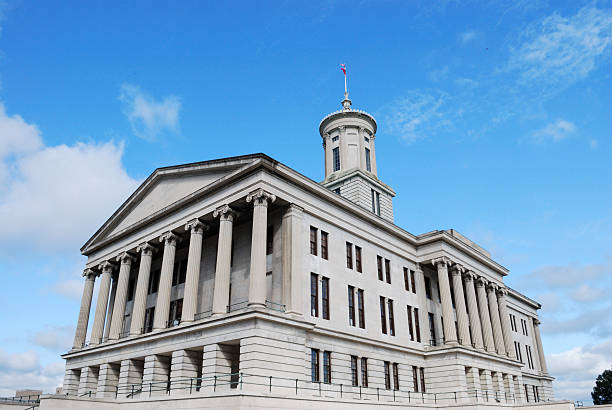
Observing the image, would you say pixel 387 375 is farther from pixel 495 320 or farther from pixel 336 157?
pixel 336 157

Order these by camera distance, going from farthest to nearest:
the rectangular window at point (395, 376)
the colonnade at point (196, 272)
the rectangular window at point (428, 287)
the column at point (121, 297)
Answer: the rectangular window at point (428, 287) → the column at point (121, 297) → the rectangular window at point (395, 376) → the colonnade at point (196, 272)

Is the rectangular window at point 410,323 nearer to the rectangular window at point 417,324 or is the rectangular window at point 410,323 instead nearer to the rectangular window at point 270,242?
the rectangular window at point 417,324

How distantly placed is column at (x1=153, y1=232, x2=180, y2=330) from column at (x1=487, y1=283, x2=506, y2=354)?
3539cm

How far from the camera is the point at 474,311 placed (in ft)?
163

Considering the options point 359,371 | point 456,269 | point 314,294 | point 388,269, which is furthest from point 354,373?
point 456,269

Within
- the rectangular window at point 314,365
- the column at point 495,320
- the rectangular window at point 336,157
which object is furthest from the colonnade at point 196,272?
the column at point 495,320

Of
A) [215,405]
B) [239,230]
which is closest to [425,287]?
[239,230]

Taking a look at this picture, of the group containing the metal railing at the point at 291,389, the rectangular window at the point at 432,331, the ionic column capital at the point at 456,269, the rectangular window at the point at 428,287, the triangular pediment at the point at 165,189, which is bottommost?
the metal railing at the point at 291,389

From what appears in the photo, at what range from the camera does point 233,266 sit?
3962 centimetres

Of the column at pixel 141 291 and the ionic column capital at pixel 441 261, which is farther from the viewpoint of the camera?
the ionic column capital at pixel 441 261

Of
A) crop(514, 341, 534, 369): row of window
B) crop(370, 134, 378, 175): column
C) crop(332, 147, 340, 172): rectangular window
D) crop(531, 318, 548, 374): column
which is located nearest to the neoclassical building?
crop(332, 147, 340, 172): rectangular window

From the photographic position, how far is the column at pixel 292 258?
3306 cm

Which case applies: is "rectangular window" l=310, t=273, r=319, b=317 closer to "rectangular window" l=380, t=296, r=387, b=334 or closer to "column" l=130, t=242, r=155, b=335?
"rectangular window" l=380, t=296, r=387, b=334

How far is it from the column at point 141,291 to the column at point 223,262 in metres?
9.96
